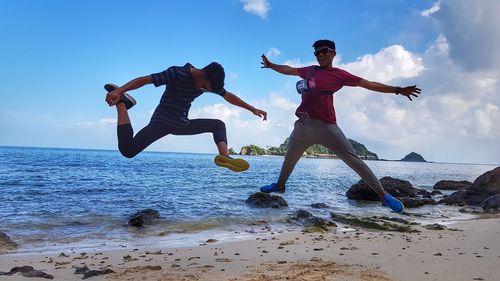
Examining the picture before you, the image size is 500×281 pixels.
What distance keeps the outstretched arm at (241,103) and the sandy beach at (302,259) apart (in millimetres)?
4057

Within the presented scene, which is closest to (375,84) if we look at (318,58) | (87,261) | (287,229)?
(318,58)

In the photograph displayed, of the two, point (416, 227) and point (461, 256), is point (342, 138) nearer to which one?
point (461, 256)

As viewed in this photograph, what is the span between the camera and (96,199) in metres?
27.1

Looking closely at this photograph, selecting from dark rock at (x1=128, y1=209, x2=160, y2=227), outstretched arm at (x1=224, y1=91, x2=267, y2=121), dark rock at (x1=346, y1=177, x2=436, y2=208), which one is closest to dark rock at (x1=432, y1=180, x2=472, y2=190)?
dark rock at (x1=346, y1=177, x2=436, y2=208)

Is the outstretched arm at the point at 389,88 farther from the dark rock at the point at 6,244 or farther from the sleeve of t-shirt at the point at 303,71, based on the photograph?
the dark rock at the point at 6,244

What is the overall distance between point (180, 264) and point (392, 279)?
4867 mm

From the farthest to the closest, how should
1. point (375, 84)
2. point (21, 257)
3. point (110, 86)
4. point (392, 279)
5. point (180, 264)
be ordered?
point (21, 257) → point (180, 264) → point (392, 279) → point (375, 84) → point (110, 86)

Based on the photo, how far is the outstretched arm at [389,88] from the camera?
595 centimetres

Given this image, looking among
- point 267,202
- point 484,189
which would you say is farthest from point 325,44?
point 484,189

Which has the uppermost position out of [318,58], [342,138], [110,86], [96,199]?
[318,58]

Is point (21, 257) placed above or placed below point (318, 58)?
below

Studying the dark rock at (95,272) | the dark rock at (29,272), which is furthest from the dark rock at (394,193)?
the dark rock at (29,272)

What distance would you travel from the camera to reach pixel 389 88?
240 inches

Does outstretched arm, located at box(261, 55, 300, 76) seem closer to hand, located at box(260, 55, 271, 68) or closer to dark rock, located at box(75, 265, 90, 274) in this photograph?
hand, located at box(260, 55, 271, 68)
